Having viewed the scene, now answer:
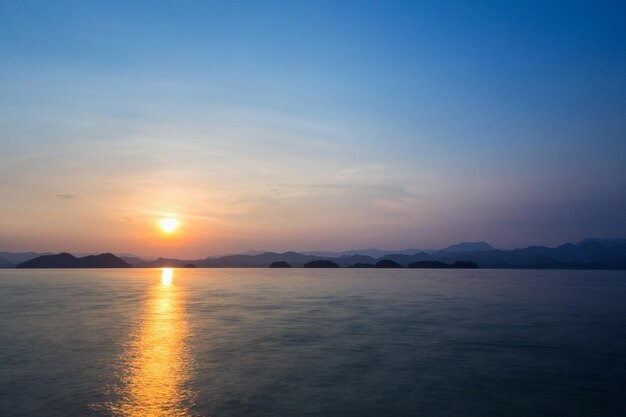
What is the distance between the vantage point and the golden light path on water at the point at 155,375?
51.8 feet

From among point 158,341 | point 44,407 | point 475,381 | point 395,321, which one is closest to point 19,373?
point 44,407

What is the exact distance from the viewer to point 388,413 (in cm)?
1548

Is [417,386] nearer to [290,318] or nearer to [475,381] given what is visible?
[475,381]

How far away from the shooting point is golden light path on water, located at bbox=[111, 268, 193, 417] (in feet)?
51.8

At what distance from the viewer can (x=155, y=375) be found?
20.4 meters

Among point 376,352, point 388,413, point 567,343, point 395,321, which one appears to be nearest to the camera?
point 388,413

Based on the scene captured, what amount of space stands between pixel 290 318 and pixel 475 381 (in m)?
25.4

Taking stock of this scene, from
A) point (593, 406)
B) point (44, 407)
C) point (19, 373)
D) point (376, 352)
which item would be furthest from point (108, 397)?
point (593, 406)

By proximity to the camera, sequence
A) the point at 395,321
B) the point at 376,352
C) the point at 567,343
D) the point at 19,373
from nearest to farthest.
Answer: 1. the point at 19,373
2. the point at 376,352
3. the point at 567,343
4. the point at 395,321

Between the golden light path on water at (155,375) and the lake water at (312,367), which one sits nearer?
the golden light path on water at (155,375)

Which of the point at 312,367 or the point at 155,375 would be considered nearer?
the point at 155,375

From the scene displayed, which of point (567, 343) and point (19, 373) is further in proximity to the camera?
point (567, 343)

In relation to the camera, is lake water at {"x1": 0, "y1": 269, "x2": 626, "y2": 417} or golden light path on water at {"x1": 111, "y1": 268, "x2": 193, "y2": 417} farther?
lake water at {"x1": 0, "y1": 269, "x2": 626, "y2": 417}

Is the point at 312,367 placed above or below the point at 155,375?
below
